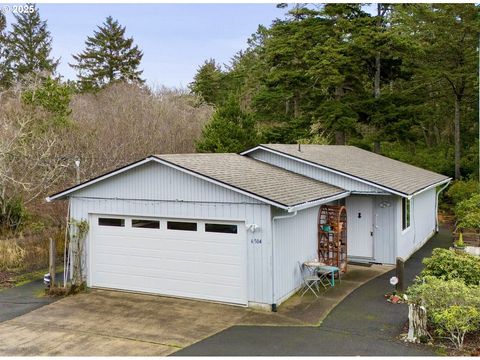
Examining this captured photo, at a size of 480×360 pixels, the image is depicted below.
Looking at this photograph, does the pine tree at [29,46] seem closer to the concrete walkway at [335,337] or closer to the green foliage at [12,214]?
the green foliage at [12,214]

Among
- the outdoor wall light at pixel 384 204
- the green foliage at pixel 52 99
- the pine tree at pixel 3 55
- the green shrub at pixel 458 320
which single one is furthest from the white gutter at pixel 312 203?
the pine tree at pixel 3 55

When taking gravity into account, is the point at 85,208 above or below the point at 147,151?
below

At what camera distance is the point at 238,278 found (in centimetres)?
1059

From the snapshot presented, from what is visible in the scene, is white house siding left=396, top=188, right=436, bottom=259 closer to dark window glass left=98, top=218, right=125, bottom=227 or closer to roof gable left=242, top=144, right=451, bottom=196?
roof gable left=242, top=144, right=451, bottom=196

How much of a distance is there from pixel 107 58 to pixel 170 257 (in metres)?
39.0

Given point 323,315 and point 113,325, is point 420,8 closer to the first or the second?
point 323,315

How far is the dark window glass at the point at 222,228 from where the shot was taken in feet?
34.9

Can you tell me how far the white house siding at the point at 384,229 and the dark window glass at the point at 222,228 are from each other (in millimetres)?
5952

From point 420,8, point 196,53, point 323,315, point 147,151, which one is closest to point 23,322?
point 323,315

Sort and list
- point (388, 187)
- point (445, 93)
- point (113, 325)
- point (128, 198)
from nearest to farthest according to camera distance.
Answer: point (113, 325) < point (128, 198) < point (388, 187) < point (445, 93)

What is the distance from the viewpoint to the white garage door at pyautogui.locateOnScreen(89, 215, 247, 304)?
35.0 feet

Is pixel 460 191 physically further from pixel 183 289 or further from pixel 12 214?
pixel 12 214

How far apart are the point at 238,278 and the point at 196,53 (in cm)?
4150

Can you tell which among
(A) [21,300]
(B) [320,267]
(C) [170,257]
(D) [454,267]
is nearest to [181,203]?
(C) [170,257]
